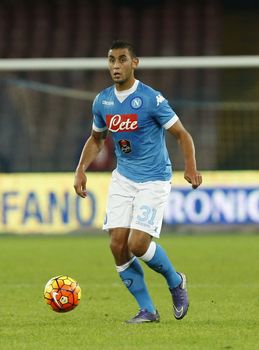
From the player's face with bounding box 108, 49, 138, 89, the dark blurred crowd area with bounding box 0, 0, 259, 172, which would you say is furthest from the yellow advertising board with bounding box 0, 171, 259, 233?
the player's face with bounding box 108, 49, 138, 89

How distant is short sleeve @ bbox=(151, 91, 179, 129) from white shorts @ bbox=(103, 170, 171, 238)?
44cm

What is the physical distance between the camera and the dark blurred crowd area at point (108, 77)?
19.7 m

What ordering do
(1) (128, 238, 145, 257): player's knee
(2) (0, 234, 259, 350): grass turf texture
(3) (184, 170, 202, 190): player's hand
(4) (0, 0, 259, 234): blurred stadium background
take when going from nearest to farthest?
(2) (0, 234, 259, 350): grass turf texture → (3) (184, 170, 202, 190): player's hand → (1) (128, 238, 145, 257): player's knee → (4) (0, 0, 259, 234): blurred stadium background

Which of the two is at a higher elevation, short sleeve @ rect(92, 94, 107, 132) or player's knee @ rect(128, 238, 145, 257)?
short sleeve @ rect(92, 94, 107, 132)

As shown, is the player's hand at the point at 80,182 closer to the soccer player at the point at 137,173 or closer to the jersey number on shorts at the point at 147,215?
the soccer player at the point at 137,173

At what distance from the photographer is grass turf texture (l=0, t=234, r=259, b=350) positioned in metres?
6.68

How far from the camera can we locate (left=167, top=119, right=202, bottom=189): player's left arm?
24.1 ft

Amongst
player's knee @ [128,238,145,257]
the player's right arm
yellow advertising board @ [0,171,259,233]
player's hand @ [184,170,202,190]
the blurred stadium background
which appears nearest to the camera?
player's hand @ [184,170,202,190]

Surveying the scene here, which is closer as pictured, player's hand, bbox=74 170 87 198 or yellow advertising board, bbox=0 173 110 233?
player's hand, bbox=74 170 87 198

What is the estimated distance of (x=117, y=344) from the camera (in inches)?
254

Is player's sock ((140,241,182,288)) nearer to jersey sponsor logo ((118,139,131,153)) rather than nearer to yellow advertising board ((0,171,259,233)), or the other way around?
jersey sponsor logo ((118,139,131,153))

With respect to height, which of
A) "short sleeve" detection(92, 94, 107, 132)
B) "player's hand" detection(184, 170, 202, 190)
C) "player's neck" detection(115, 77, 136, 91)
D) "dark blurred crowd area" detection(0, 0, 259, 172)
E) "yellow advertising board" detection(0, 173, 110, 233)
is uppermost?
"player's neck" detection(115, 77, 136, 91)

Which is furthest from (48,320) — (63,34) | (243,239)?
(63,34)

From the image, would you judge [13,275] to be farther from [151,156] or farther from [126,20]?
[126,20]
